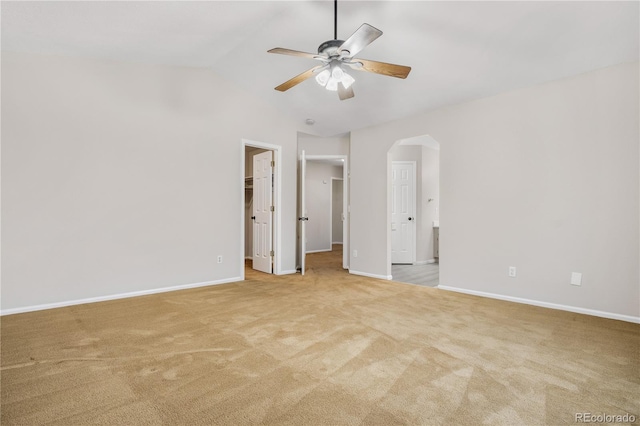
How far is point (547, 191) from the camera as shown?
3.70m

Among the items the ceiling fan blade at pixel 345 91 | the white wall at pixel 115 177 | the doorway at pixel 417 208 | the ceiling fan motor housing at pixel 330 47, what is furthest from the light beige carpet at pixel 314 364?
the doorway at pixel 417 208

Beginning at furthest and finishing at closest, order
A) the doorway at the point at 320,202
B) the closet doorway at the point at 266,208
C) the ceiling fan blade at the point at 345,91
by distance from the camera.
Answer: the doorway at the point at 320,202, the closet doorway at the point at 266,208, the ceiling fan blade at the point at 345,91

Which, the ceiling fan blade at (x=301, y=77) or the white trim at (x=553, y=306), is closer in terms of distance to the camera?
the ceiling fan blade at (x=301, y=77)

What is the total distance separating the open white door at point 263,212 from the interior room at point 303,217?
1.49 ft

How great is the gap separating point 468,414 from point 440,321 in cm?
152

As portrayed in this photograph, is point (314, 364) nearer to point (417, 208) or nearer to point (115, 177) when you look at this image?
point (115, 177)

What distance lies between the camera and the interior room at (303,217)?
201cm

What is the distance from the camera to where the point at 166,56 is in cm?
403

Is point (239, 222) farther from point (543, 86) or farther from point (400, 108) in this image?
point (543, 86)

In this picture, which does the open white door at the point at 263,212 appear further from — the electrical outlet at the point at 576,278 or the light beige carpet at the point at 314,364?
the electrical outlet at the point at 576,278

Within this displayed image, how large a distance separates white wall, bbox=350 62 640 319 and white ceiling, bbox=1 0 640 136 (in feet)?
0.94

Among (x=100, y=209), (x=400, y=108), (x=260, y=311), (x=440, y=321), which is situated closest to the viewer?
(x=440, y=321)

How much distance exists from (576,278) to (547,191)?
97 centimetres

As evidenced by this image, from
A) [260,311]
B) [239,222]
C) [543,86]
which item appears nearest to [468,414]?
[260,311]
